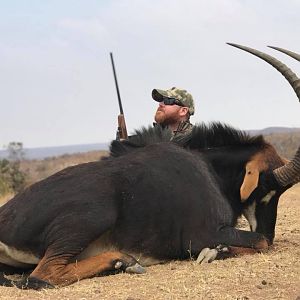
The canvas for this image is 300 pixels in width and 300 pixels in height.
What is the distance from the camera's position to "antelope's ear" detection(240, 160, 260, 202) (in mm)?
6754

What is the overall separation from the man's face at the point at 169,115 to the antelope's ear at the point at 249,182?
5.17 feet

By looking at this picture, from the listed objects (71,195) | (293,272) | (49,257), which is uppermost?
(71,195)

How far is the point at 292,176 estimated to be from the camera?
6.64m

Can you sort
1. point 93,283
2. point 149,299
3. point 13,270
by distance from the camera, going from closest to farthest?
point 149,299
point 93,283
point 13,270

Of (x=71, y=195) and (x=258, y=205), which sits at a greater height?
(x=71, y=195)

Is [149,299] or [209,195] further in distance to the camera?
[209,195]

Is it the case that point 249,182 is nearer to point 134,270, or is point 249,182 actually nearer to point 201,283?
point 134,270

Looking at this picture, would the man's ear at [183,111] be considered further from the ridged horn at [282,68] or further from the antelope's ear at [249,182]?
the ridged horn at [282,68]

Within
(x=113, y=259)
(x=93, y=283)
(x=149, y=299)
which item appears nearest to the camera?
(x=149, y=299)

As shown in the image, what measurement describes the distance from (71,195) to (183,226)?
110 cm

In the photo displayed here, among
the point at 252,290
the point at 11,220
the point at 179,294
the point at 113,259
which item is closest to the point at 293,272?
the point at 252,290

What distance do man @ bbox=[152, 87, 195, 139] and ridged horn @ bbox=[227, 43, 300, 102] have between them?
169 cm

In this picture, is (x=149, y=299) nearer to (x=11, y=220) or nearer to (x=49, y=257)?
(x=49, y=257)

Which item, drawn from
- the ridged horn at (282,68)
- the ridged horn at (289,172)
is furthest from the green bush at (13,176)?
the ridged horn at (282,68)
